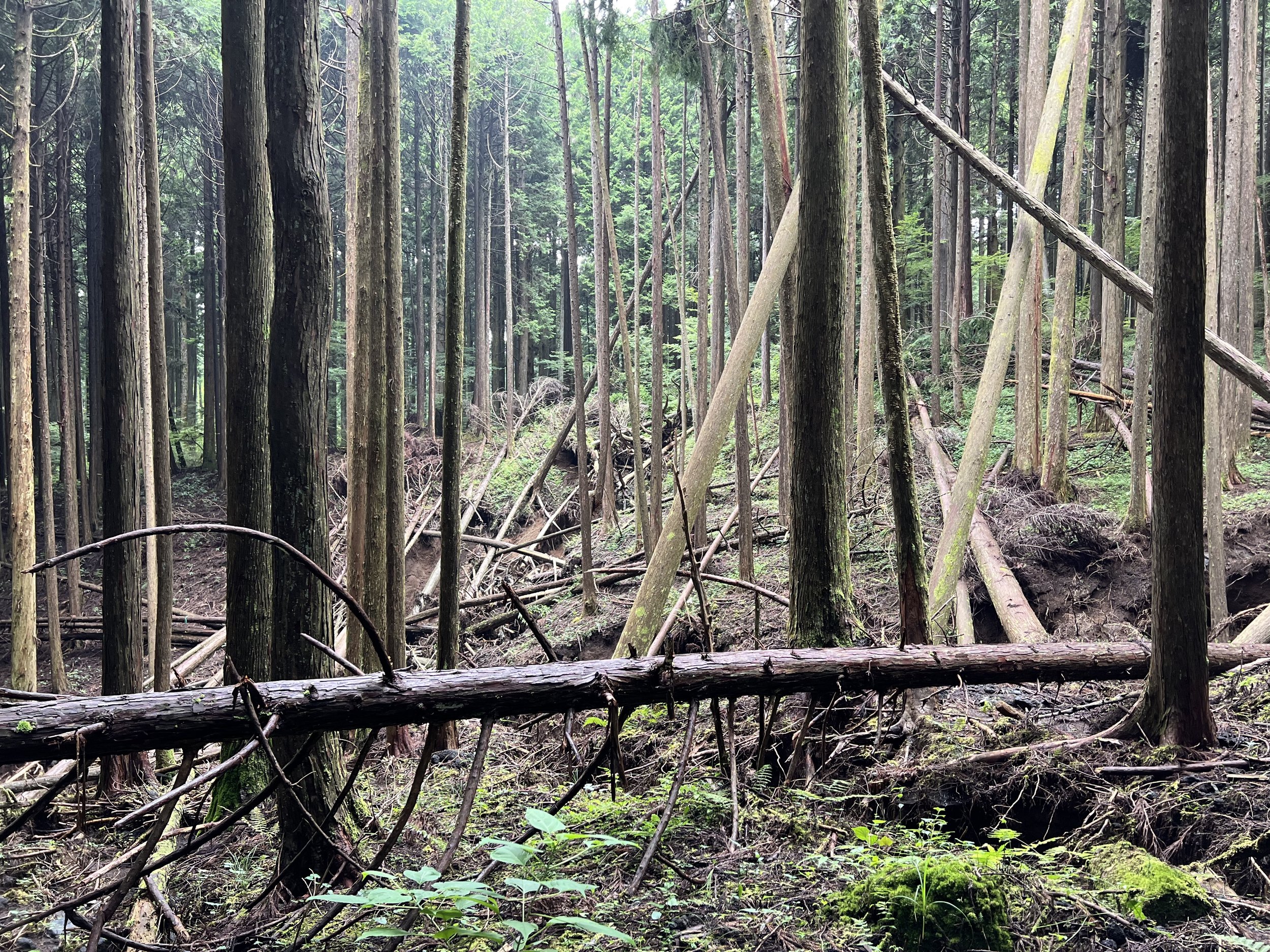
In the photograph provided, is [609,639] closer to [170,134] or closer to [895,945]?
[895,945]

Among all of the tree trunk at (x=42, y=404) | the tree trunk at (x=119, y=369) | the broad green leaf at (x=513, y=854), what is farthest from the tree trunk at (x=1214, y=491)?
the tree trunk at (x=42, y=404)

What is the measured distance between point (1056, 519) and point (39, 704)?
370 inches

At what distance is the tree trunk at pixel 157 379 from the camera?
22.9 feet

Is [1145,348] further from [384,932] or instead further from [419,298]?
[419,298]

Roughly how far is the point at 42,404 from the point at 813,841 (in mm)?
13503

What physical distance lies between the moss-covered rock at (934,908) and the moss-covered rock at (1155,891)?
50 centimetres

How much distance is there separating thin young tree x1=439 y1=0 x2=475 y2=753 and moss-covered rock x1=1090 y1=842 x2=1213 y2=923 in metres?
4.15

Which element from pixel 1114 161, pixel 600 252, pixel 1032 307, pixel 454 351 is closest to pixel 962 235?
pixel 1114 161

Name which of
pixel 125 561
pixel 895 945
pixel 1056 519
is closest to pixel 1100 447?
pixel 1056 519

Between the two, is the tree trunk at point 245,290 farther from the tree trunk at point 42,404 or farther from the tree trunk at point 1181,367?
the tree trunk at point 42,404

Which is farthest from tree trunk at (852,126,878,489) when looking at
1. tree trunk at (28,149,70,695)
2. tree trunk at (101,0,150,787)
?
tree trunk at (28,149,70,695)

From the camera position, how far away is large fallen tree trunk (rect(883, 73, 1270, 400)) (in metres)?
4.73

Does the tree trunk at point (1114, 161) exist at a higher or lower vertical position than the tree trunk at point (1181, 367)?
higher

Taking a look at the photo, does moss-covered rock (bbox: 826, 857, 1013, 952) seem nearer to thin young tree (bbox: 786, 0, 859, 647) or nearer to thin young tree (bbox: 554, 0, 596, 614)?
thin young tree (bbox: 786, 0, 859, 647)
